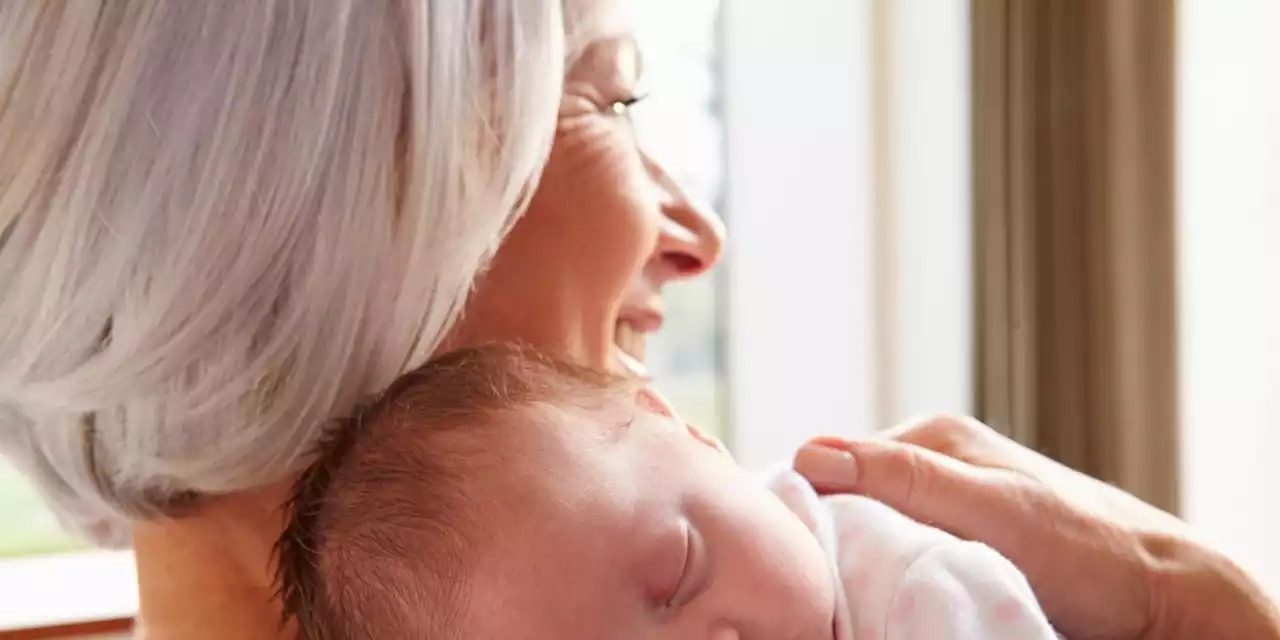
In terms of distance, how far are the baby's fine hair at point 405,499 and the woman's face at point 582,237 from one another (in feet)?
0.47

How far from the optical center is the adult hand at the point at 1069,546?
2.83 ft

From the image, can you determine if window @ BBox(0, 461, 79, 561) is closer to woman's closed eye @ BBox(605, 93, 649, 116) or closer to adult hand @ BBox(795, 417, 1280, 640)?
woman's closed eye @ BBox(605, 93, 649, 116)

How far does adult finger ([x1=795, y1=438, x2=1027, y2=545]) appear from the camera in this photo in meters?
0.87

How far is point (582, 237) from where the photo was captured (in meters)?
0.99

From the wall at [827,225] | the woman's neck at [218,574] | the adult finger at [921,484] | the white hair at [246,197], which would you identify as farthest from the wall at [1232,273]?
the woman's neck at [218,574]

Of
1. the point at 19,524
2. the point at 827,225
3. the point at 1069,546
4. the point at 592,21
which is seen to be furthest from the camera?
the point at 827,225

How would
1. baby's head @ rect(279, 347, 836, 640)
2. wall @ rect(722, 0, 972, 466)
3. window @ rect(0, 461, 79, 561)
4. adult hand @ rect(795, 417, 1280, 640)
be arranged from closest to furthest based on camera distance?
baby's head @ rect(279, 347, 836, 640), adult hand @ rect(795, 417, 1280, 640), window @ rect(0, 461, 79, 561), wall @ rect(722, 0, 972, 466)

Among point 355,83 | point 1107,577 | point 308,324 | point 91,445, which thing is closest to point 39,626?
point 91,445

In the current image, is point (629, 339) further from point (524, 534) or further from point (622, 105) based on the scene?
point (524, 534)

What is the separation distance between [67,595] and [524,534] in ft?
5.01

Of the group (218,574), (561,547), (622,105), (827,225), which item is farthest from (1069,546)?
(827,225)

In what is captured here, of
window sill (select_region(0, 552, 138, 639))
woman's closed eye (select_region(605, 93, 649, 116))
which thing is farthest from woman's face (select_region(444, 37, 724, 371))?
window sill (select_region(0, 552, 138, 639))

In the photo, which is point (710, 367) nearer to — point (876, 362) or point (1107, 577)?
point (876, 362)

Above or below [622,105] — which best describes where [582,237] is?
below
